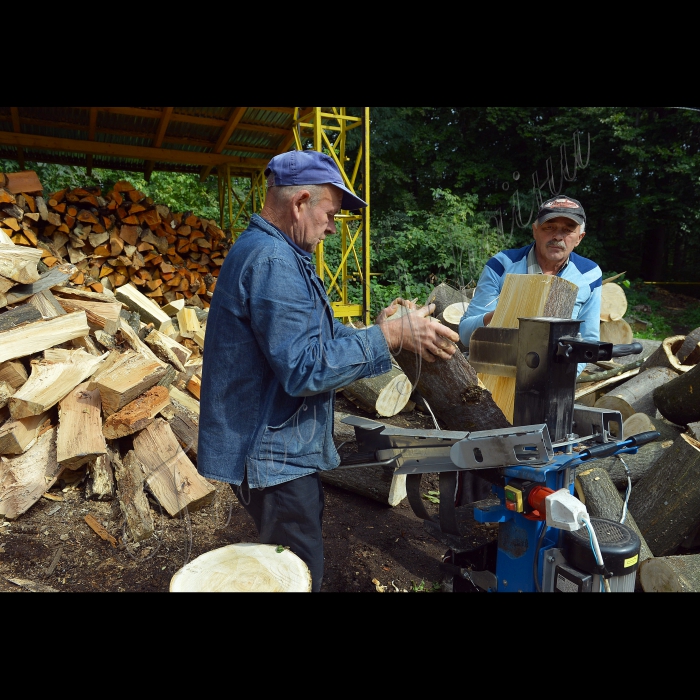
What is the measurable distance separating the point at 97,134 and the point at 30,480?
281 inches

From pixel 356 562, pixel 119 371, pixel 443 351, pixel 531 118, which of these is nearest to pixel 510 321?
pixel 443 351

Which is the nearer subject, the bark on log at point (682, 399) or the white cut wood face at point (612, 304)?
the bark on log at point (682, 399)

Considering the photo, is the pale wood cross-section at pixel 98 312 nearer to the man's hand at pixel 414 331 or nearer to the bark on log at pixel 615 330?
the man's hand at pixel 414 331

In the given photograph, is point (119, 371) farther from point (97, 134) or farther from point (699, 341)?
point (97, 134)

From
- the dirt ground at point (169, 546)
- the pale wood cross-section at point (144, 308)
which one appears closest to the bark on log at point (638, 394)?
the dirt ground at point (169, 546)

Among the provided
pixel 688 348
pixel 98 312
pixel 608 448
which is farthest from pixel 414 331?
pixel 688 348

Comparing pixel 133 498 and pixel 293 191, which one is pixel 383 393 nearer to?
pixel 133 498

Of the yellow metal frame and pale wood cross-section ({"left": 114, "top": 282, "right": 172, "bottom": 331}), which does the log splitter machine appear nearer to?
pale wood cross-section ({"left": 114, "top": 282, "right": 172, "bottom": 331})

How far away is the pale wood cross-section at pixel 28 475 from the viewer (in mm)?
3305

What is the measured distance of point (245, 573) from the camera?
5.99 ft

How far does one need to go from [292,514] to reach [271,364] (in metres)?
0.61

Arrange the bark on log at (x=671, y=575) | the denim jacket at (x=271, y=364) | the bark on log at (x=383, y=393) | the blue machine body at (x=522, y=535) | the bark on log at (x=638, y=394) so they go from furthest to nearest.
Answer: the bark on log at (x=383, y=393)
the bark on log at (x=638, y=394)
the bark on log at (x=671, y=575)
the blue machine body at (x=522, y=535)
the denim jacket at (x=271, y=364)

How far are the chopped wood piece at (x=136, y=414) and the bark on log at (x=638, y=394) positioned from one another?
3556 millimetres

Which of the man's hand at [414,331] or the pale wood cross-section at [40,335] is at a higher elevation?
the man's hand at [414,331]
